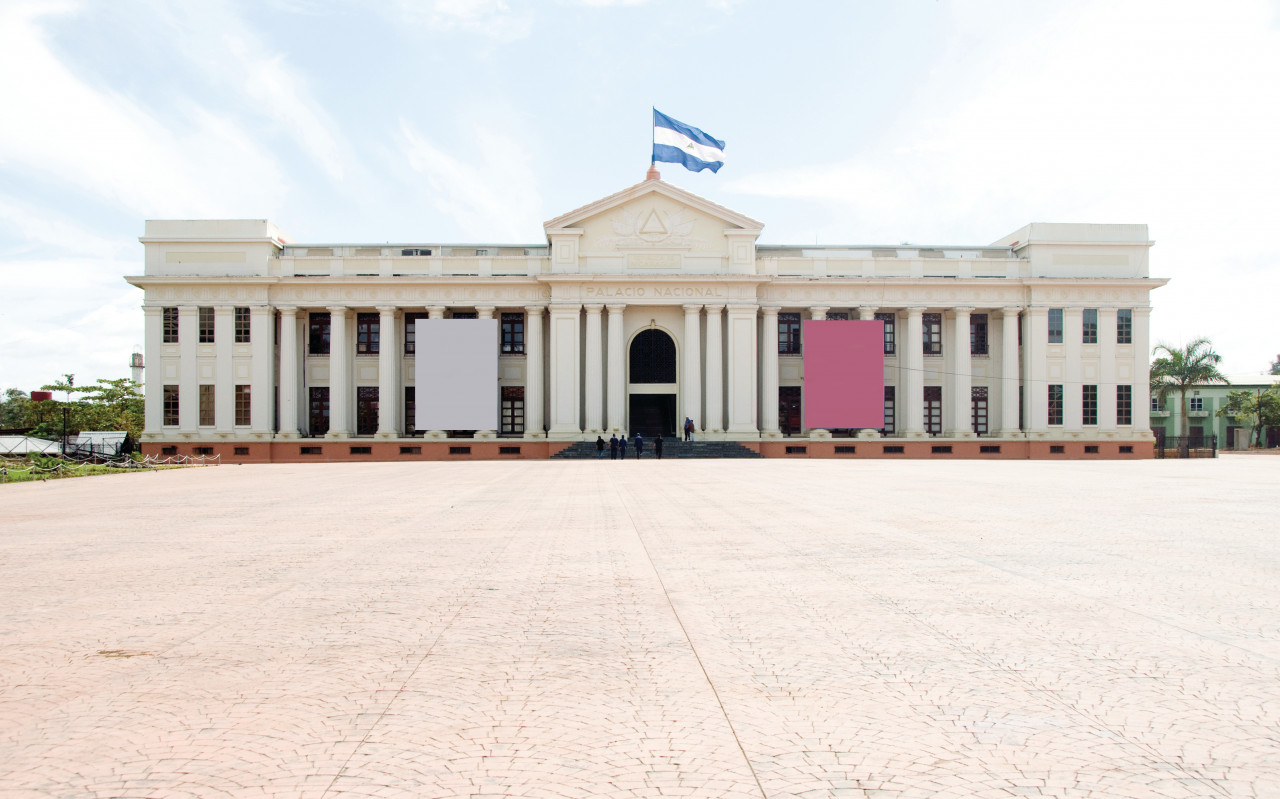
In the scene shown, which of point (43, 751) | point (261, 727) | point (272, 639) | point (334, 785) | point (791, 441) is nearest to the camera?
point (334, 785)

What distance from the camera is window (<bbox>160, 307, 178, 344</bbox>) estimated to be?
44.9 metres

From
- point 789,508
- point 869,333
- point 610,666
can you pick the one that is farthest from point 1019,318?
point 610,666

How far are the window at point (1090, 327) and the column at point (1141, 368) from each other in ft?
6.45

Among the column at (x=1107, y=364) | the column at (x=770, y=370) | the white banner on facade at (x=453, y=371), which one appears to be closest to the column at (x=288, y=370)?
the white banner on facade at (x=453, y=371)

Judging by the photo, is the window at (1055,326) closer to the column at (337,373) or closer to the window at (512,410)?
the window at (512,410)

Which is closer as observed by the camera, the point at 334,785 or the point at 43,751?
the point at 334,785

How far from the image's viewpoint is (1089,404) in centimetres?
4650

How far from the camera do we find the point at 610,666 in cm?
506

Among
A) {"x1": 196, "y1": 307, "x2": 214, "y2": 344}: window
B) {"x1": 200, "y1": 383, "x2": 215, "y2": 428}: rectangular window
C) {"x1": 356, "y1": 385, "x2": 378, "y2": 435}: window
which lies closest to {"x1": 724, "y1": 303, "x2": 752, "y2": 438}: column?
{"x1": 356, "y1": 385, "x2": 378, "y2": 435}: window

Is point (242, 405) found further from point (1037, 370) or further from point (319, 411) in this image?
point (1037, 370)

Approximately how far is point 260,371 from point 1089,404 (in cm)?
4451

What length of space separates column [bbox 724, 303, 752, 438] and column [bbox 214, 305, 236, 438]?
26073 mm

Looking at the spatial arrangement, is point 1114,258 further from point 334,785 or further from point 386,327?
point 334,785

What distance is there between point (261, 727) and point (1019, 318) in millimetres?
48970
